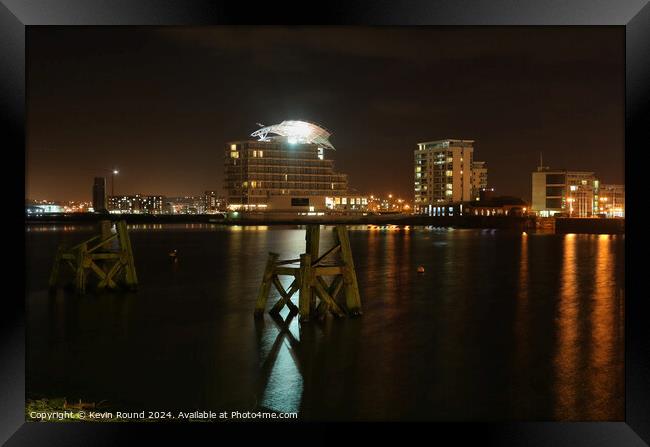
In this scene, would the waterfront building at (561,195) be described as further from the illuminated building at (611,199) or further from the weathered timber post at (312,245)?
the weathered timber post at (312,245)

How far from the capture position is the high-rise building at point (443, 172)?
146125 mm

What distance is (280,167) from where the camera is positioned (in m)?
124

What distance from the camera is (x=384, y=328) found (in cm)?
1241

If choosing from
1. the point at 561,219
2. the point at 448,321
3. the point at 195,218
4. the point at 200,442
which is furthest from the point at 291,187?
the point at 200,442

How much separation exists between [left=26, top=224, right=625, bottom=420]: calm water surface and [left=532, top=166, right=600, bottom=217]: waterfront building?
8299 centimetres

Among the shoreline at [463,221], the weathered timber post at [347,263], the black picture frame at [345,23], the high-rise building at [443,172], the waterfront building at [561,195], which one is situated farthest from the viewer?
the high-rise building at [443,172]

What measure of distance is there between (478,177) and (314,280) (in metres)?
149

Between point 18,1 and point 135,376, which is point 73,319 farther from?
point 18,1

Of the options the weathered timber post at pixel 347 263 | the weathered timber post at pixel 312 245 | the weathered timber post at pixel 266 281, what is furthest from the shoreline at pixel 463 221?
the weathered timber post at pixel 347 263

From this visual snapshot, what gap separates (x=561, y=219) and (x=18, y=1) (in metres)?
77.0

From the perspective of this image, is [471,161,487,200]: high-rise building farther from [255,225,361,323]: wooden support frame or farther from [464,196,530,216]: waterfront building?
[255,225,361,323]: wooden support frame

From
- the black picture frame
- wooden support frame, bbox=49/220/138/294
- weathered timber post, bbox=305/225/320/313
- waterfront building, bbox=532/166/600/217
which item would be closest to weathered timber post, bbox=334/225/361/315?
weathered timber post, bbox=305/225/320/313

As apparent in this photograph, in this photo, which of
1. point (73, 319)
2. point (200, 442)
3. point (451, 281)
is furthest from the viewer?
point (451, 281)

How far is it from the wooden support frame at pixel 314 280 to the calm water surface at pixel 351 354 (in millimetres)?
327
